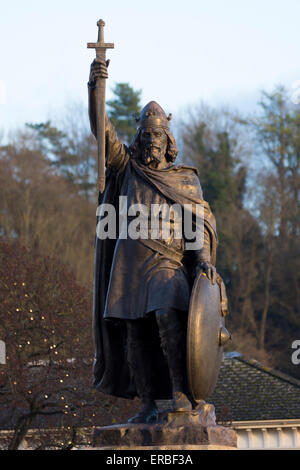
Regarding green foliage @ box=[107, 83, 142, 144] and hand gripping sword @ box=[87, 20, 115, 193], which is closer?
hand gripping sword @ box=[87, 20, 115, 193]

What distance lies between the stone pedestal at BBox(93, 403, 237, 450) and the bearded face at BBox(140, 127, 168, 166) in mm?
2452

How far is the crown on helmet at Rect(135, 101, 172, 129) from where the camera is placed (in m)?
9.86

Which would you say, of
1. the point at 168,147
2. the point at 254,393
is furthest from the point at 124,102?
the point at 168,147

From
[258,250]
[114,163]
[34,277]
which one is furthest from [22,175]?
[114,163]

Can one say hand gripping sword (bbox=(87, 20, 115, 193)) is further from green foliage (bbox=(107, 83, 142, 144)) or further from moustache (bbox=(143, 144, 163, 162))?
green foliage (bbox=(107, 83, 142, 144))

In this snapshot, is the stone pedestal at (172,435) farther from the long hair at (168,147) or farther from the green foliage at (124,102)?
the green foliage at (124,102)

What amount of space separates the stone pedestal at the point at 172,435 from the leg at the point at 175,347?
21 centimetres

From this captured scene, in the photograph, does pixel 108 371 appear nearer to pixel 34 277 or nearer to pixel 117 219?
pixel 117 219

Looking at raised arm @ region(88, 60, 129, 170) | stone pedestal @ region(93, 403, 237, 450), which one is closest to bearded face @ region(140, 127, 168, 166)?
raised arm @ region(88, 60, 129, 170)

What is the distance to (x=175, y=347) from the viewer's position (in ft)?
29.5

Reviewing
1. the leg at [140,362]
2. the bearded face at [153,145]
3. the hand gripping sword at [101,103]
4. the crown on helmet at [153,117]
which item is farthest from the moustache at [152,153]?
the leg at [140,362]

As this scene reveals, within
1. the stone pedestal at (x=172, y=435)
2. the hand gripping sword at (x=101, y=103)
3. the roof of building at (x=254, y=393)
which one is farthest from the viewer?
the roof of building at (x=254, y=393)

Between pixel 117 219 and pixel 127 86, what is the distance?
51055 mm

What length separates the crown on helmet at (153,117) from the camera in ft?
32.3
